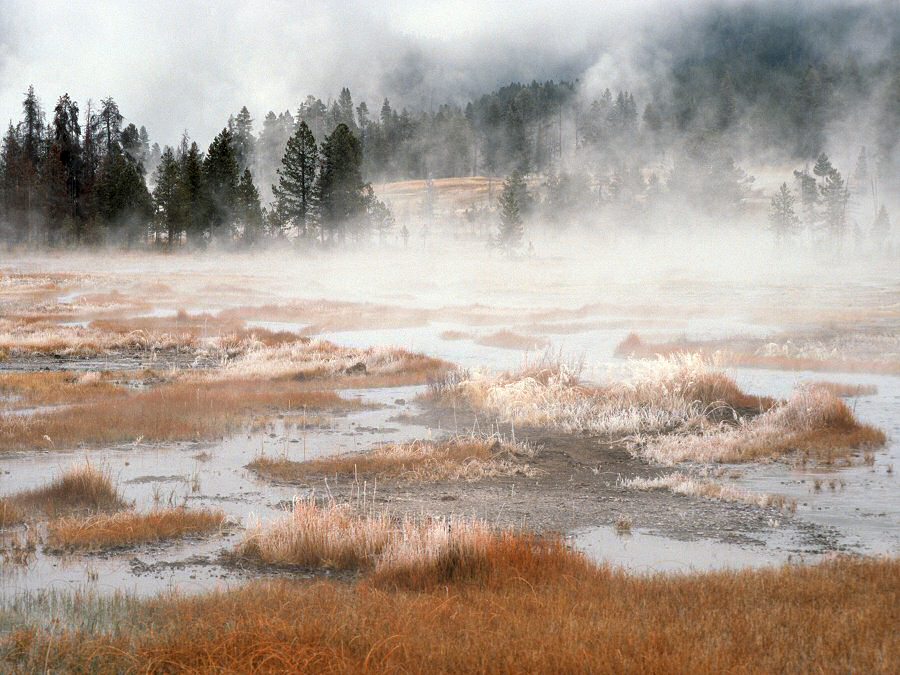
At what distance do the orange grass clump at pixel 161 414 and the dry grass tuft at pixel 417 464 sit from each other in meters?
3.58

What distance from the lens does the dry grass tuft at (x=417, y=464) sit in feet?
45.5

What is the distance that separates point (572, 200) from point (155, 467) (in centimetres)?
9753

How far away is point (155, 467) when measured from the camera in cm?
1438

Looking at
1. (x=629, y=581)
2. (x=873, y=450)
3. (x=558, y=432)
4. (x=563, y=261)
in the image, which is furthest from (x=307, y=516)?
(x=563, y=261)

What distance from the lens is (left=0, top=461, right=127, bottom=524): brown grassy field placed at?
1122cm

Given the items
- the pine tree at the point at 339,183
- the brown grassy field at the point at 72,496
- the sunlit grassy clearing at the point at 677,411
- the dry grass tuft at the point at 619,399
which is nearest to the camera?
the brown grassy field at the point at 72,496

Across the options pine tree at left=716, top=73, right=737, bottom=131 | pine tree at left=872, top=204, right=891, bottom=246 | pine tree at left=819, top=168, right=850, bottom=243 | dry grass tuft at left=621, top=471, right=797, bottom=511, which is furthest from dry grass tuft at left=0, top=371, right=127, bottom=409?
pine tree at left=716, top=73, right=737, bottom=131

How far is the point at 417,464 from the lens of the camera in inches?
560

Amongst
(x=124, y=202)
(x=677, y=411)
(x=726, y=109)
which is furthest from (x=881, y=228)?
(x=677, y=411)

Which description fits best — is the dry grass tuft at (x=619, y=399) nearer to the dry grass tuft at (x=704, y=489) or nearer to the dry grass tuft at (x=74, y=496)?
the dry grass tuft at (x=704, y=489)

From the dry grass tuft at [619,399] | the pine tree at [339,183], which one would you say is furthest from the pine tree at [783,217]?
the dry grass tuft at [619,399]

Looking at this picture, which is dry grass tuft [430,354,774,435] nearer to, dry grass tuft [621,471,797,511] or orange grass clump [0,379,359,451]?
orange grass clump [0,379,359,451]

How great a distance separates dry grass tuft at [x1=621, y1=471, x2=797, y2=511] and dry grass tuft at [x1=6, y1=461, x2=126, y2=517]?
305 inches

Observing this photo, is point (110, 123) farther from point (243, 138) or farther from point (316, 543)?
point (316, 543)
